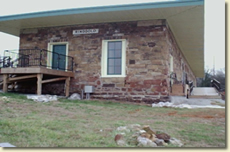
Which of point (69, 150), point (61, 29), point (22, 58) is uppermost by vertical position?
point (61, 29)

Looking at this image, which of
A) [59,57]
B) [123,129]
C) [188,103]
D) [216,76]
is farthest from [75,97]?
[216,76]

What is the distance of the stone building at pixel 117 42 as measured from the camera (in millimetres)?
8992

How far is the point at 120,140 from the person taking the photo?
381 cm

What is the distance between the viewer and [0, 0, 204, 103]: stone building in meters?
8.99

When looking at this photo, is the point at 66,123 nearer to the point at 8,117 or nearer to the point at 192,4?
the point at 8,117

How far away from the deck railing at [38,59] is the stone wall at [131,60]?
1.47ft

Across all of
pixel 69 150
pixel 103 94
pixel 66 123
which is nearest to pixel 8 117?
pixel 66 123

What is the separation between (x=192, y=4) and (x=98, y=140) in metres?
5.66

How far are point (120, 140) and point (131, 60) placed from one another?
19.1 ft

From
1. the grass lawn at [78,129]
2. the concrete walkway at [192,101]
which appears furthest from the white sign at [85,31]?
the grass lawn at [78,129]

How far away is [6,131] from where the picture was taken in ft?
13.9

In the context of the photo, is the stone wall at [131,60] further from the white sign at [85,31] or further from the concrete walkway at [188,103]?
the concrete walkway at [188,103]

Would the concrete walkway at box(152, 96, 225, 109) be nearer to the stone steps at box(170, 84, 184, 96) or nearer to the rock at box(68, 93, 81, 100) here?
the stone steps at box(170, 84, 184, 96)

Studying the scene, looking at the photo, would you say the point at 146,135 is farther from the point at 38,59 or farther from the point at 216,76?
the point at 216,76
